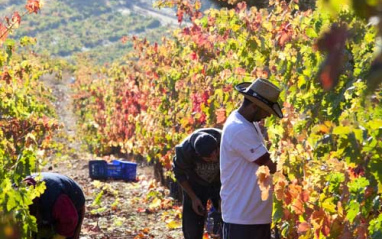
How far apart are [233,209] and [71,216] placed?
3.42 feet

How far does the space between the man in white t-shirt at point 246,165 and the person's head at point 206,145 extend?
91 centimetres

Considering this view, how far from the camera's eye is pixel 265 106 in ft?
16.1

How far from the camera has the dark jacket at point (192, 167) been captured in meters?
6.18

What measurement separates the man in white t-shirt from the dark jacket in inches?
48.6

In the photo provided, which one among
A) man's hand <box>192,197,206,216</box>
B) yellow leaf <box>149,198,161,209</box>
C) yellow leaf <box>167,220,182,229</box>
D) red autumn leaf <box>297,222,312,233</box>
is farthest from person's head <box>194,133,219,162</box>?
yellow leaf <box>149,198,161,209</box>

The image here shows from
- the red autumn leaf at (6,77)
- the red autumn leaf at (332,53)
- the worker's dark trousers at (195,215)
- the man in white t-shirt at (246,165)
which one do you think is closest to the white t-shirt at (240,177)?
the man in white t-shirt at (246,165)

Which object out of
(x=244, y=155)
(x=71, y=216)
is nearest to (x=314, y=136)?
(x=244, y=155)

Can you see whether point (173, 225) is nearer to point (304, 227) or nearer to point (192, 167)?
point (192, 167)

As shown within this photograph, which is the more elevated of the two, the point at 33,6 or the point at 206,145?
the point at 33,6

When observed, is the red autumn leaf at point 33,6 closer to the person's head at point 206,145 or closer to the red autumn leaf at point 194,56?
the person's head at point 206,145

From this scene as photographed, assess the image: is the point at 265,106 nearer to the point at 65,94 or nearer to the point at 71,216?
the point at 71,216

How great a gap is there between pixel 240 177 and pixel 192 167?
1466 mm

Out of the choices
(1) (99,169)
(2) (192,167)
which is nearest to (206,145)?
(2) (192,167)

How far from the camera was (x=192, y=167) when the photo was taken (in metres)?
6.29
